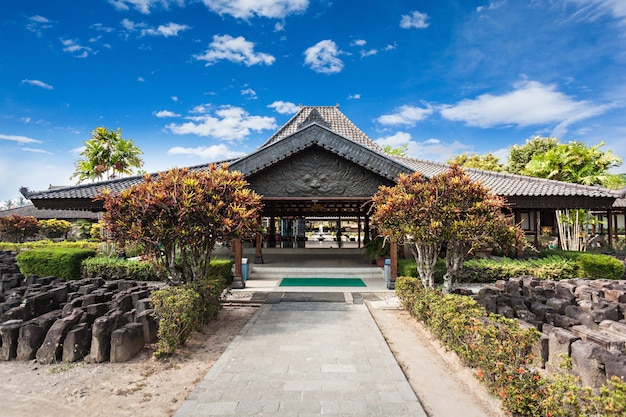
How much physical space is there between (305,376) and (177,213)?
13.8 feet

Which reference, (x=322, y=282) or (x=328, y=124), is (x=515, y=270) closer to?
(x=322, y=282)

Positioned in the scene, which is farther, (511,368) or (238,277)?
(238,277)

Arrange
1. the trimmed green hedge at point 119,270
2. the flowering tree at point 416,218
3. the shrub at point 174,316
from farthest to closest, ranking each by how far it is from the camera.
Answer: the trimmed green hedge at point 119,270 → the flowering tree at point 416,218 → the shrub at point 174,316

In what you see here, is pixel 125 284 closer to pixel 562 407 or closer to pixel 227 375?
pixel 227 375

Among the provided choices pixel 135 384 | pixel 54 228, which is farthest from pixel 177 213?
pixel 54 228

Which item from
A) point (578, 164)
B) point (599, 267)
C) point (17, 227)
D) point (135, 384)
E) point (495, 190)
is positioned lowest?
point (135, 384)

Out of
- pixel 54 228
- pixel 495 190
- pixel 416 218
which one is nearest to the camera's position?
pixel 416 218

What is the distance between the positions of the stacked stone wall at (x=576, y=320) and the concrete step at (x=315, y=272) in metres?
5.38

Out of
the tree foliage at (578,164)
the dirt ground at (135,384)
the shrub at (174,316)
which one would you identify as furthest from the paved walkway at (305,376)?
the tree foliage at (578,164)

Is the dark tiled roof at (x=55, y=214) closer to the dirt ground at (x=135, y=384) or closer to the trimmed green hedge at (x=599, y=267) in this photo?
the dirt ground at (x=135, y=384)

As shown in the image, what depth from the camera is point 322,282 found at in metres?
12.6

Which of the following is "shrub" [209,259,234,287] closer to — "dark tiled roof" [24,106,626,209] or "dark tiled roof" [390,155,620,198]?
"dark tiled roof" [24,106,626,209]

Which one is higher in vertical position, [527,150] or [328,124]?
[527,150]

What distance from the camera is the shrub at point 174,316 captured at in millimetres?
5434
